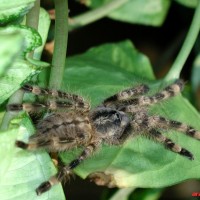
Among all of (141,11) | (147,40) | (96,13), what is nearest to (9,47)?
(96,13)

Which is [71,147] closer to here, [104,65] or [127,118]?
[127,118]

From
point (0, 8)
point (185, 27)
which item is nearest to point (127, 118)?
point (0, 8)

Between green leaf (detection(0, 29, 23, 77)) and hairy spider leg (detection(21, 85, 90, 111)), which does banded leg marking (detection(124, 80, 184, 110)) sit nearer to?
hairy spider leg (detection(21, 85, 90, 111))

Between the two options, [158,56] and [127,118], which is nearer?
[127,118]

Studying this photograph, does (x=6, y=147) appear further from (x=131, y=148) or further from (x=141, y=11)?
(x=141, y=11)

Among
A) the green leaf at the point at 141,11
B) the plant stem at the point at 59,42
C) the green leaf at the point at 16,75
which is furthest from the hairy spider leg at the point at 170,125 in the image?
the green leaf at the point at 141,11
